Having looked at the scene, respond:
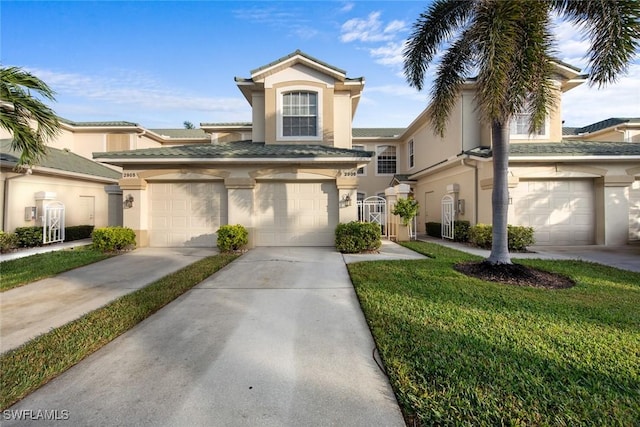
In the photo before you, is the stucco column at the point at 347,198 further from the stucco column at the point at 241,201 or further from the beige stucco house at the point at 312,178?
the stucco column at the point at 241,201

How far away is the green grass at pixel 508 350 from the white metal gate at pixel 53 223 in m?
13.1

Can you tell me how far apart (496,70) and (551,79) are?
2.10m

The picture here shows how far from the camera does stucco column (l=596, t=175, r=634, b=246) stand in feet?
35.1

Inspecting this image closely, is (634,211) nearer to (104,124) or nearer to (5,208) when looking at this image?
(5,208)

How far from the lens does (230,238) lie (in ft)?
30.7

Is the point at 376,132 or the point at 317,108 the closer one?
the point at 317,108

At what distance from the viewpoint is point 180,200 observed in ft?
34.9

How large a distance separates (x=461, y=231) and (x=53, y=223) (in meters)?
17.2

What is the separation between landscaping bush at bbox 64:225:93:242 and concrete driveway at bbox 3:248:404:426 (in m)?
11.6

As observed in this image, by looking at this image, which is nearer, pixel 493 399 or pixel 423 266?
pixel 493 399

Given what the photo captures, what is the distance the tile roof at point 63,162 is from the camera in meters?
11.3

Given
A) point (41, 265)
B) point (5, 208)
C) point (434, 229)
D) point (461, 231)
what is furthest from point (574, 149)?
point (5, 208)

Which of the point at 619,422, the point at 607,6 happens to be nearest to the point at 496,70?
the point at 607,6

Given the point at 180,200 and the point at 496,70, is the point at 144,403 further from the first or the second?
the point at 180,200
